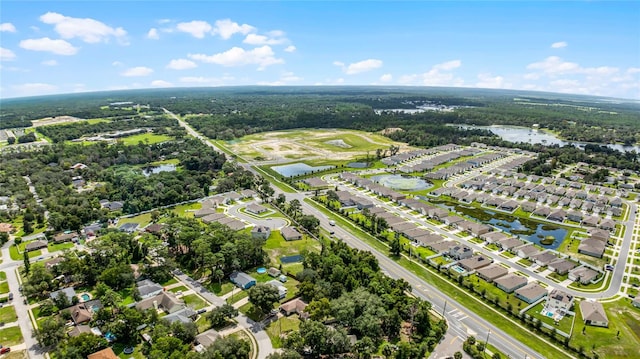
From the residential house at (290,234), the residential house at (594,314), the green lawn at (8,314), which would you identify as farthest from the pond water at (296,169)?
the residential house at (594,314)

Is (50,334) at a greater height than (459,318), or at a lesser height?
greater

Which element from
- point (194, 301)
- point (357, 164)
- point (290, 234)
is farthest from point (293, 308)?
point (357, 164)

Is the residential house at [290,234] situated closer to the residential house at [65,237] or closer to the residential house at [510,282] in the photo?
the residential house at [510,282]

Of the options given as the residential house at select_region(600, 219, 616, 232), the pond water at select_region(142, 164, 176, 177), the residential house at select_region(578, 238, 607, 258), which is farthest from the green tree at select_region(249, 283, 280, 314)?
the pond water at select_region(142, 164, 176, 177)

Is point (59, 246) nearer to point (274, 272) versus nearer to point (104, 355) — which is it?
point (104, 355)

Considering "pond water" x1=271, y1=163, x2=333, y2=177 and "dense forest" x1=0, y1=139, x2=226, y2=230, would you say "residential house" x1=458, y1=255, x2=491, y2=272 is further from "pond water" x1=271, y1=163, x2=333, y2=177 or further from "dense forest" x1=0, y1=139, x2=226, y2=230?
"pond water" x1=271, y1=163, x2=333, y2=177
